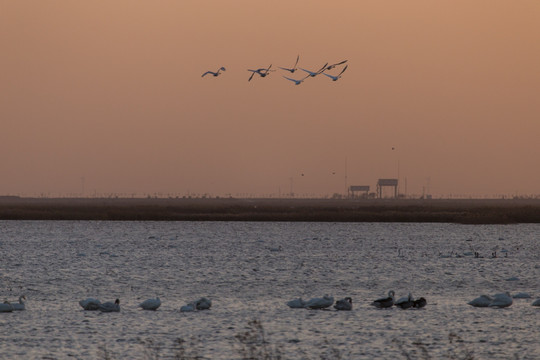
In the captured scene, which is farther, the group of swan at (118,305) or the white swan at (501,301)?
the white swan at (501,301)

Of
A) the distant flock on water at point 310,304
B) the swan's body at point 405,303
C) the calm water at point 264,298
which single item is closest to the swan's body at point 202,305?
the distant flock on water at point 310,304

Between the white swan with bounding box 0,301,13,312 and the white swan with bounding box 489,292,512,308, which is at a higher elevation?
the white swan with bounding box 489,292,512,308

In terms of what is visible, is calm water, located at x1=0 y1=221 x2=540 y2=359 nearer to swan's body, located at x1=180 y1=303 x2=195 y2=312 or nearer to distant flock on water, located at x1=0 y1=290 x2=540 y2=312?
swan's body, located at x1=180 y1=303 x2=195 y2=312

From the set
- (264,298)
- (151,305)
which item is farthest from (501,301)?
(151,305)

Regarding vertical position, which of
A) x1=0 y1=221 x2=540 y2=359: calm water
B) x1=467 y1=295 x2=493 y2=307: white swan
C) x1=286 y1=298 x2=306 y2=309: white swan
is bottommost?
x1=0 y1=221 x2=540 y2=359: calm water

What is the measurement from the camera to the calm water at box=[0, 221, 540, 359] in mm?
23328

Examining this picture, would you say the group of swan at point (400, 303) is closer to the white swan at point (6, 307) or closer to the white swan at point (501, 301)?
the white swan at point (501, 301)

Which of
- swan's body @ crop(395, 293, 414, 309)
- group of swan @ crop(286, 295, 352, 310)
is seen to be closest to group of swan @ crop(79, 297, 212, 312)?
group of swan @ crop(286, 295, 352, 310)

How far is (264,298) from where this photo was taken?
113 feet

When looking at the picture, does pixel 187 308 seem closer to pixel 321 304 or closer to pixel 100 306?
pixel 100 306

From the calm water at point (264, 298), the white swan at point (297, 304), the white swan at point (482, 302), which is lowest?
the calm water at point (264, 298)

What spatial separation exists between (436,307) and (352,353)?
401 inches

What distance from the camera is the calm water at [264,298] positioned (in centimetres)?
2333

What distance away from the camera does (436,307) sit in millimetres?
31766
